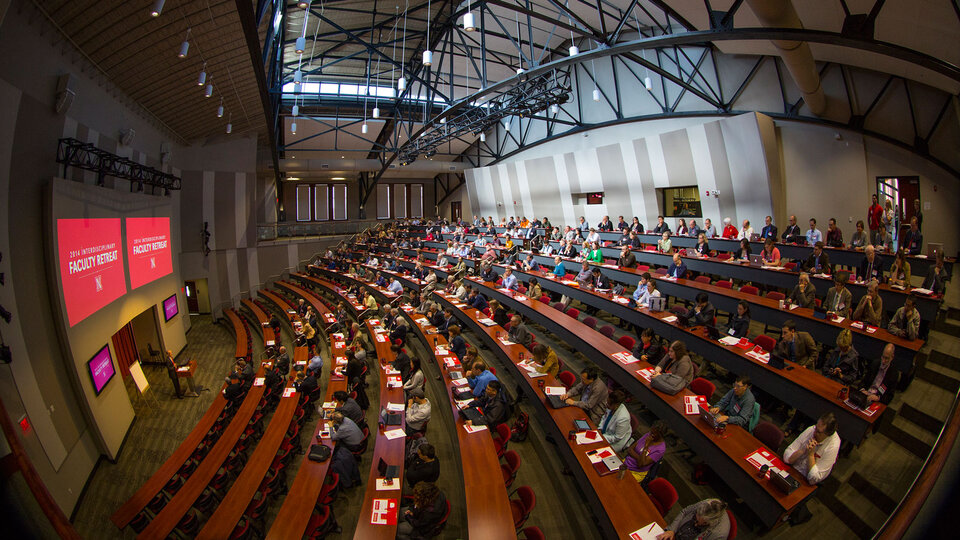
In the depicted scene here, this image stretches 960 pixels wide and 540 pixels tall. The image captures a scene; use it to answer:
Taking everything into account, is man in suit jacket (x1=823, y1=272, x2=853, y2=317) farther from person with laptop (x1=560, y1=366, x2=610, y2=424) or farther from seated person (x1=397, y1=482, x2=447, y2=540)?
seated person (x1=397, y1=482, x2=447, y2=540)

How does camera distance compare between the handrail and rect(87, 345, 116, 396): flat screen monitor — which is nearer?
the handrail

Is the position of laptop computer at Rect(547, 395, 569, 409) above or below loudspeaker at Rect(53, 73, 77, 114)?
below

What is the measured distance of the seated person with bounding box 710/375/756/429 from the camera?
428 cm

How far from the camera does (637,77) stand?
13.9 metres

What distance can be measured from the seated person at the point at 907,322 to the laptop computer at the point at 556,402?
4.21m

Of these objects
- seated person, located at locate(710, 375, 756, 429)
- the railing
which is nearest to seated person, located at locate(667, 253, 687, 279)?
seated person, located at locate(710, 375, 756, 429)

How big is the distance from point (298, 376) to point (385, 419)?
2957mm

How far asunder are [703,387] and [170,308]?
44.3 ft

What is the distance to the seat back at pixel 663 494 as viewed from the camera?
3635mm

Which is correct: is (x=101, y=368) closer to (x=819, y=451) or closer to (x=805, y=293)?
(x=819, y=451)

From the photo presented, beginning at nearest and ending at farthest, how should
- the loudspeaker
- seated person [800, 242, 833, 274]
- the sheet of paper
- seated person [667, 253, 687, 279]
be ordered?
1. the sheet of paper
2. the loudspeaker
3. seated person [800, 242, 833, 274]
4. seated person [667, 253, 687, 279]

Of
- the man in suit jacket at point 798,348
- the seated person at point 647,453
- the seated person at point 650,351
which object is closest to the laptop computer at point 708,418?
the seated person at point 647,453

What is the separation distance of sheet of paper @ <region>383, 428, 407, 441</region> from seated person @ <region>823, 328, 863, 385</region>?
5.35 metres

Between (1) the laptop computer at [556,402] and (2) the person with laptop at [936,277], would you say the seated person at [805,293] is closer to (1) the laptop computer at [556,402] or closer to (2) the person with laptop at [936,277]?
(2) the person with laptop at [936,277]
